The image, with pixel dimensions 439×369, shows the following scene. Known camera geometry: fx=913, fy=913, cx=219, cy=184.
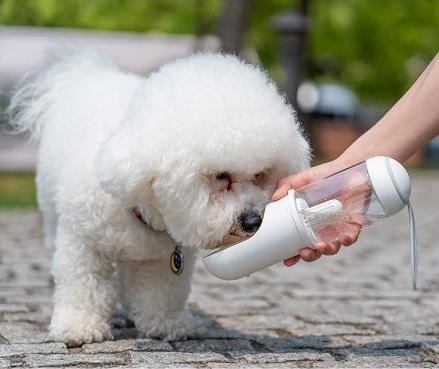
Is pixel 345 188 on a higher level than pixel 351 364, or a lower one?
higher

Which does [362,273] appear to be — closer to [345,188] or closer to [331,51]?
[345,188]

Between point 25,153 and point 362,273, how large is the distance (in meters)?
12.9

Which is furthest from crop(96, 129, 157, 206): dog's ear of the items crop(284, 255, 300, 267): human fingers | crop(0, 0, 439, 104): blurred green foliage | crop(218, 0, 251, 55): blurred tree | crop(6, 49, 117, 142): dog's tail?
crop(0, 0, 439, 104): blurred green foliage

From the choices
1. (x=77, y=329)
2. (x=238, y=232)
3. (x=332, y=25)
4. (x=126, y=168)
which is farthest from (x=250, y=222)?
(x=332, y=25)

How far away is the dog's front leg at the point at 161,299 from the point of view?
425 centimetres

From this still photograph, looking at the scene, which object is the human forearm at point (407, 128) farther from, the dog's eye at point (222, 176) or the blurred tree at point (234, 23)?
the blurred tree at point (234, 23)

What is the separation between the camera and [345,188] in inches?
141

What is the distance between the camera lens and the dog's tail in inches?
Result: 195

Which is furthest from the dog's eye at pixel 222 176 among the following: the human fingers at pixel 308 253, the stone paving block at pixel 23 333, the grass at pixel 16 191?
the grass at pixel 16 191

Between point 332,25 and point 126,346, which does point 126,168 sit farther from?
point 332,25

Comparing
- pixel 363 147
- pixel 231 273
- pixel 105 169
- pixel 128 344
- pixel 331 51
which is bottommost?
pixel 128 344

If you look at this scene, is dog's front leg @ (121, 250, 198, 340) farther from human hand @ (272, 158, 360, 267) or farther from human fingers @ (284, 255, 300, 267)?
human hand @ (272, 158, 360, 267)

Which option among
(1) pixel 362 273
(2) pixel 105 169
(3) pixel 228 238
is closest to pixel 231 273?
(3) pixel 228 238

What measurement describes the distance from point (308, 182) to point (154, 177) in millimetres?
618
